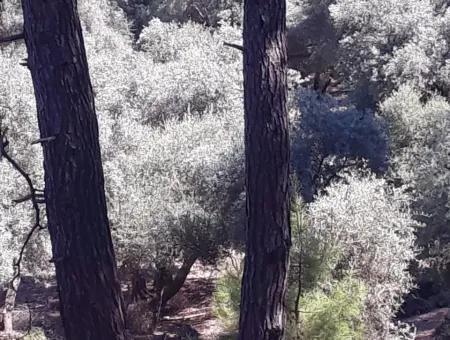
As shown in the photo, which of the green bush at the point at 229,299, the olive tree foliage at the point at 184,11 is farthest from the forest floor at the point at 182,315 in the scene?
the olive tree foliage at the point at 184,11

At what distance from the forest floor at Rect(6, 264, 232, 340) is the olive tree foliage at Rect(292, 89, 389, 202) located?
239 cm

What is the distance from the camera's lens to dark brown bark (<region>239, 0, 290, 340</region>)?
5047mm

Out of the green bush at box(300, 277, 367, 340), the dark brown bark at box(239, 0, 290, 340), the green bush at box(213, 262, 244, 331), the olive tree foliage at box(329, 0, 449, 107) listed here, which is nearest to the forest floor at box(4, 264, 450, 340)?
the green bush at box(213, 262, 244, 331)

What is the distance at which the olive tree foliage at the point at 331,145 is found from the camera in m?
11.6

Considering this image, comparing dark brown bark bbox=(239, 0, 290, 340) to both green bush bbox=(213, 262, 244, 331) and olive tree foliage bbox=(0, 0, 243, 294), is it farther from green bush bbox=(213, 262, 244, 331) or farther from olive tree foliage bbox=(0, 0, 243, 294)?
olive tree foliage bbox=(0, 0, 243, 294)

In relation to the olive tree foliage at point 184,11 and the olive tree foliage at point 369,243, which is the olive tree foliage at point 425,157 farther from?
the olive tree foliage at point 184,11

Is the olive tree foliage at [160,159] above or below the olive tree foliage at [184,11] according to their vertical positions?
below

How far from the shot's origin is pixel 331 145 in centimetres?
1188

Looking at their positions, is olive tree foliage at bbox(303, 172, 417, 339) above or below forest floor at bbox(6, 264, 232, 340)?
above

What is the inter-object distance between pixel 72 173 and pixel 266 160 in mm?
1686

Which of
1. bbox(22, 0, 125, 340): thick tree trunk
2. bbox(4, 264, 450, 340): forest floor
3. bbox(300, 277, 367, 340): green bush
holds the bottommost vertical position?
bbox(4, 264, 450, 340): forest floor

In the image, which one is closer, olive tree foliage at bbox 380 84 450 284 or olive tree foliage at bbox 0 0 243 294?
olive tree foliage at bbox 380 84 450 284

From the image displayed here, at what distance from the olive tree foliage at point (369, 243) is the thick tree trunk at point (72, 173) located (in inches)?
187

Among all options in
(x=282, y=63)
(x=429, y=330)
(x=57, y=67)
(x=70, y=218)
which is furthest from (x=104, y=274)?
(x=429, y=330)
